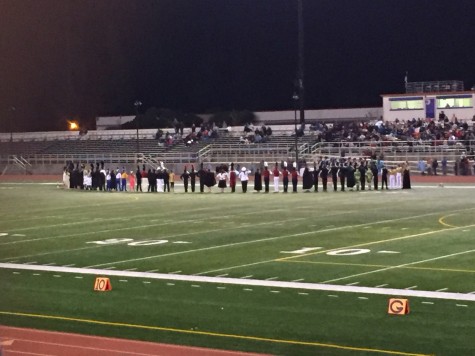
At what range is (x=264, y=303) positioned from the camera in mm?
11047

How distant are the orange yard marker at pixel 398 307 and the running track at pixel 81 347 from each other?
2.45m

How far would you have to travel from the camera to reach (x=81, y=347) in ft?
28.6

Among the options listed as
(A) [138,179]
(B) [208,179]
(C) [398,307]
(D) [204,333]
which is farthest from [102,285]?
(A) [138,179]

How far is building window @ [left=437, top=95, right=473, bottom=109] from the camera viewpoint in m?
54.7

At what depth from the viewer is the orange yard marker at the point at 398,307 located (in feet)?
33.0

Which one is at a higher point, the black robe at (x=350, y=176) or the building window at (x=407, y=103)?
the building window at (x=407, y=103)

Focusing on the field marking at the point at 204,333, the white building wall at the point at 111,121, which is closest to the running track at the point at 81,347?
the field marking at the point at 204,333

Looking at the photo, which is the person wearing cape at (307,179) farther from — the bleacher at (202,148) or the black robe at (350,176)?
the bleacher at (202,148)

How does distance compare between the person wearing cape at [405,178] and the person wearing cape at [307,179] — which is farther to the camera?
the person wearing cape at [307,179]

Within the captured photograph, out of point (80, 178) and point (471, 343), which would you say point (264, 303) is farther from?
point (80, 178)

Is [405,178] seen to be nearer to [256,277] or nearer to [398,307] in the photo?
[256,277]

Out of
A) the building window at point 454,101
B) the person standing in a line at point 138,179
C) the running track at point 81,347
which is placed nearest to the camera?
the running track at point 81,347

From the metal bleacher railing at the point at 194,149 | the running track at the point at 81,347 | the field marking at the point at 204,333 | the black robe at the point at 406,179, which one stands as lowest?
the field marking at the point at 204,333

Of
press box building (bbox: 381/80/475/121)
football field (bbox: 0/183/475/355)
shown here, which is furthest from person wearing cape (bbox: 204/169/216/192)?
press box building (bbox: 381/80/475/121)
